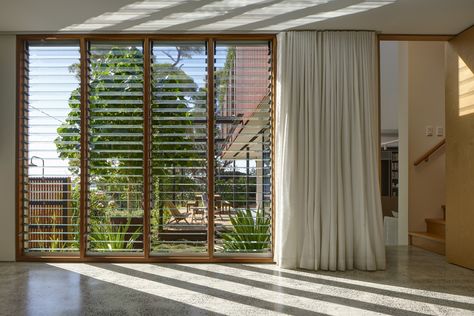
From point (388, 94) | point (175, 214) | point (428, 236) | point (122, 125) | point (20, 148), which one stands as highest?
point (388, 94)

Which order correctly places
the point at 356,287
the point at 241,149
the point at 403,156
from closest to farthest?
the point at 356,287
the point at 241,149
the point at 403,156

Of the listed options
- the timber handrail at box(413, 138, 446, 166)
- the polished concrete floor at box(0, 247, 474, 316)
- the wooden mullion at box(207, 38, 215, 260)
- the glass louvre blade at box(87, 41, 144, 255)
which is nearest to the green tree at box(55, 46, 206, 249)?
the glass louvre blade at box(87, 41, 144, 255)

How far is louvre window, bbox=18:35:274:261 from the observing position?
445 cm

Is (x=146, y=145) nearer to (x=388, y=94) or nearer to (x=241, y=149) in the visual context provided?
(x=241, y=149)

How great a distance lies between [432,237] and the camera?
16.6 feet

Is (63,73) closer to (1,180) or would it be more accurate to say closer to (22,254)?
(1,180)

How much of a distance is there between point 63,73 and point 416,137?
15.5 feet

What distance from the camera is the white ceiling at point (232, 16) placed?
3574 millimetres

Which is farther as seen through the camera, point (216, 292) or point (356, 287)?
point (356, 287)

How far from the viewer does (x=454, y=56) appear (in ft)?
14.4

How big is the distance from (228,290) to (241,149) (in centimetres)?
157

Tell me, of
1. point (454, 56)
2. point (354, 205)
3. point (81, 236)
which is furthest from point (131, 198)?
point (454, 56)

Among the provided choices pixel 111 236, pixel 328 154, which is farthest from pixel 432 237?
pixel 111 236

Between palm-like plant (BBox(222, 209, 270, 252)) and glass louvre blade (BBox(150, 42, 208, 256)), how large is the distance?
30 centimetres
